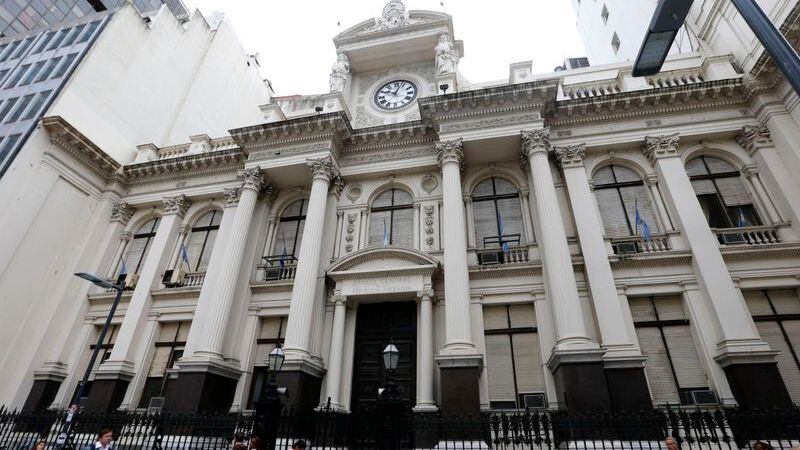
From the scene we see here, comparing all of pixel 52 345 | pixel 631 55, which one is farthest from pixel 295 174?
pixel 631 55

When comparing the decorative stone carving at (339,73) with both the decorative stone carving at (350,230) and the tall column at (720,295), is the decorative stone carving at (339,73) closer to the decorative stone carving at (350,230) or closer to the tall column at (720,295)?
the decorative stone carving at (350,230)

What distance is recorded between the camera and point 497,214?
15109 millimetres

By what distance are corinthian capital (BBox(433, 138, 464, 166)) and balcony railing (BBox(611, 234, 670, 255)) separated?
5682 mm

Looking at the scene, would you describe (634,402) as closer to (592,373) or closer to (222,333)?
(592,373)

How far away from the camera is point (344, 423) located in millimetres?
10281

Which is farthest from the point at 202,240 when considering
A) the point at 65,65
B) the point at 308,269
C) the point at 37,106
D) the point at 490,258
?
the point at 490,258

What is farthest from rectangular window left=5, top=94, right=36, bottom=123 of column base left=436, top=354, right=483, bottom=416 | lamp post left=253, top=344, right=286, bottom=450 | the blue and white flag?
the blue and white flag

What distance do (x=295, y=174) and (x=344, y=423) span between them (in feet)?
32.5

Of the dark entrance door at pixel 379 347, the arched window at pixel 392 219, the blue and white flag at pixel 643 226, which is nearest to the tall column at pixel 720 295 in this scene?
the blue and white flag at pixel 643 226

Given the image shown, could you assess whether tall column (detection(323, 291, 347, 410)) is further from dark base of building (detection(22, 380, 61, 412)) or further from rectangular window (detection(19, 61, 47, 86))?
rectangular window (detection(19, 61, 47, 86))

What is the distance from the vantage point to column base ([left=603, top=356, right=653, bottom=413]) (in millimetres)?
10414

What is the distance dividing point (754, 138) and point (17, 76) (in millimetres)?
31017

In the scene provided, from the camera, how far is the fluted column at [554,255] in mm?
11069

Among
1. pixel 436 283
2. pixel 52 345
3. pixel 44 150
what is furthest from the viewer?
pixel 44 150
